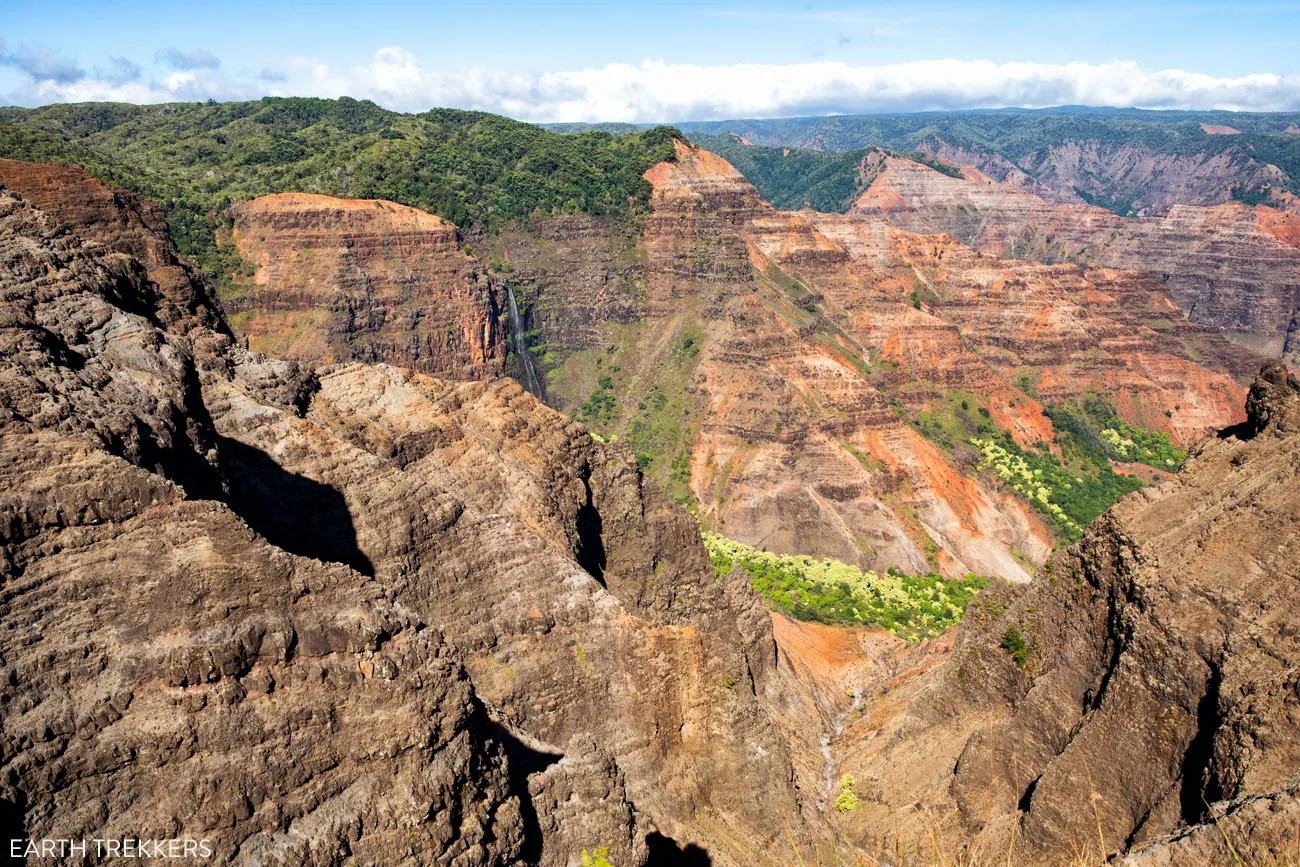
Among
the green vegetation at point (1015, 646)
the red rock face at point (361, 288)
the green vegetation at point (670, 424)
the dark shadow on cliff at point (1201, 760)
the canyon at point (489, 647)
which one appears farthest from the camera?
the red rock face at point (361, 288)

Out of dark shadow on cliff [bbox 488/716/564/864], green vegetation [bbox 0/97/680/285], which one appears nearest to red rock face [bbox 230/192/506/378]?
green vegetation [bbox 0/97/680/285]

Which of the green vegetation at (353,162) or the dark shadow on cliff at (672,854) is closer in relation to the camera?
the dark shadow on cliff at (672,854)

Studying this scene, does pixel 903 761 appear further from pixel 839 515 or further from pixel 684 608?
pixel 839 515

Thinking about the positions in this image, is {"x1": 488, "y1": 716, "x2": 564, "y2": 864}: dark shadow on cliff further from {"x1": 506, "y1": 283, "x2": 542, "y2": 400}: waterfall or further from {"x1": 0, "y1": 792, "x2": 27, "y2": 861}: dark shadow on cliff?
{"x1": 506, "y1": 283, "x2": 542, "y2": 400}: waterfall

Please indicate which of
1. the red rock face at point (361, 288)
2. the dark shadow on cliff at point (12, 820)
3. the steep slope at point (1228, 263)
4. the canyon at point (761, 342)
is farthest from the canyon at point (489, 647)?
the steep slope at point (1228, 263)

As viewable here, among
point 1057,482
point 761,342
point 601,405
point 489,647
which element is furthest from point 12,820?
point 1057,482

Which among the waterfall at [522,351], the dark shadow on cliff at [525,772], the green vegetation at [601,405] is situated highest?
the dark shadow on cliff at [525,772]

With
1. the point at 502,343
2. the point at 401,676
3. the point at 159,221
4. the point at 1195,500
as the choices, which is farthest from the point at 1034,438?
the point at 401,676

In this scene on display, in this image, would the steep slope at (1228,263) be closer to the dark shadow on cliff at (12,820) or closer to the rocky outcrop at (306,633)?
the rocky outcrop at (306,633)
